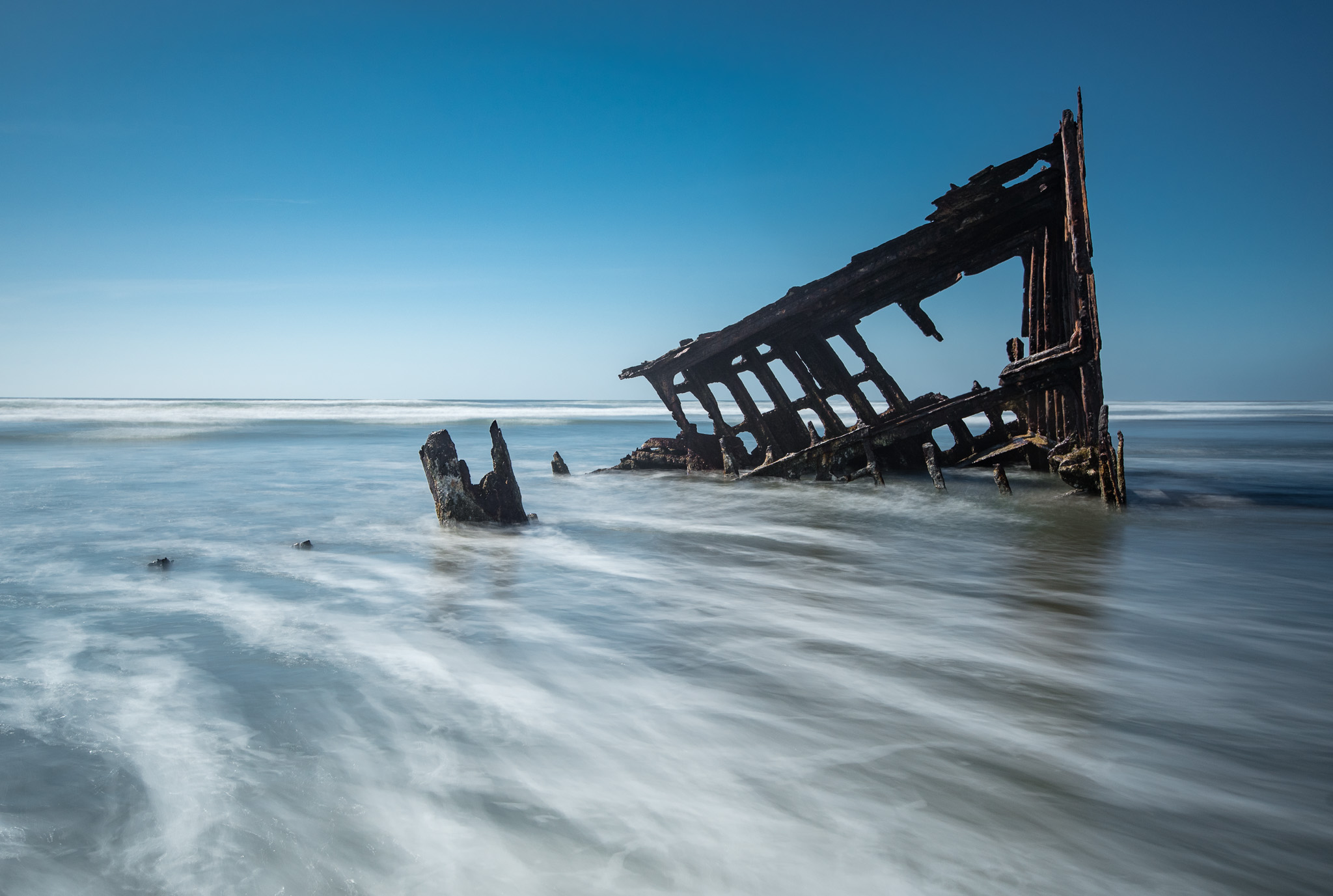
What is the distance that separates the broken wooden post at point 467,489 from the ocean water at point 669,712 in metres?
0.65

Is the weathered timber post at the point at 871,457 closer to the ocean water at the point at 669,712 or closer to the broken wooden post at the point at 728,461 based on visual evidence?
the broken wooden post at the point at 728,461

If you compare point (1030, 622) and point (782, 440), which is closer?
point (1030, 622)

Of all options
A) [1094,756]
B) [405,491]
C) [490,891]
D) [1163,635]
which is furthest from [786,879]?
[405,491]

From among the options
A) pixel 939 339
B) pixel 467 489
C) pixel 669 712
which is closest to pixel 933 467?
pixel 939 339

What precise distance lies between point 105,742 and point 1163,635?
487cm

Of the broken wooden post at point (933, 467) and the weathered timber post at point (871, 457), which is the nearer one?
the broken wooden post at point (933, 467)

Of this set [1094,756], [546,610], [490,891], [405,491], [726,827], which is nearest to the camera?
[490,891]

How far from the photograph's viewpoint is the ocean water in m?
2.09

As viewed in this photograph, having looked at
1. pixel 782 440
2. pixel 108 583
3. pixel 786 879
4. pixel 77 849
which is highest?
pixel 782 440

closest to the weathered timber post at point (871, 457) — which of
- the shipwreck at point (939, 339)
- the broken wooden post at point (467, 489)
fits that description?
the shipwreck at point (939, 339)

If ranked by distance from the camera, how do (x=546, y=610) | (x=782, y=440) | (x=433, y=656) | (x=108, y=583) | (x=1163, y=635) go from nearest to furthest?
(x=433, y=656) < (x=1163, y=635) < (x=546, y=610) < (x=108, y=583) < (x=782, y=440)

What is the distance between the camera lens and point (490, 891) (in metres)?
1.97

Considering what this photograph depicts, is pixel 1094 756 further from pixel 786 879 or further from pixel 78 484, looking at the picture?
pixel 78 484

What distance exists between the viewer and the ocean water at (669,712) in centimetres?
209
